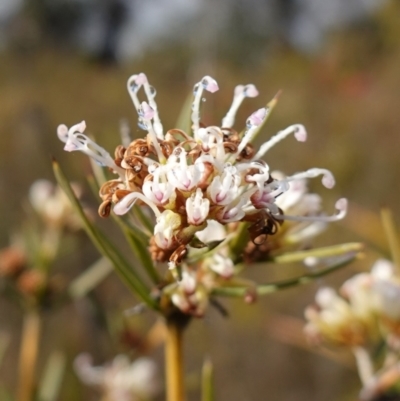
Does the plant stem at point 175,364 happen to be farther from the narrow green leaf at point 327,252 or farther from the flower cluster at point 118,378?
the flower cluster at point 118,378

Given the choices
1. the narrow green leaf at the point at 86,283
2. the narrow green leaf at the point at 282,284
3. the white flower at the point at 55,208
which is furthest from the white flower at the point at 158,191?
the white flower at the point at 55,208

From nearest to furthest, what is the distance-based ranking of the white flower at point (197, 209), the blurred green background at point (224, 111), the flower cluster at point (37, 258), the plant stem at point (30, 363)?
1. the white flower at point (197, 209)
2. the plant stem at point (30, 363)
3. the flower cluster at point (37, 258)
4. the blurred green background at point (224, 111)

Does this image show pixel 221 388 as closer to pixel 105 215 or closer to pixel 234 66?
pixel 105 215

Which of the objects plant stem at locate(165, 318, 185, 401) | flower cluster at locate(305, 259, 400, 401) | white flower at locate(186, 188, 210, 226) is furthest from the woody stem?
flower cluster at locate(305, 259, 400, 401)

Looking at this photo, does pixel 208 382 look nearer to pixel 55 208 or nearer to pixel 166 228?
pixel 166 228

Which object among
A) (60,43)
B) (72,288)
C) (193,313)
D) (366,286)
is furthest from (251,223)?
(60,43)

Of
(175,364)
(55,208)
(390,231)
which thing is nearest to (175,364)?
(175,364)
